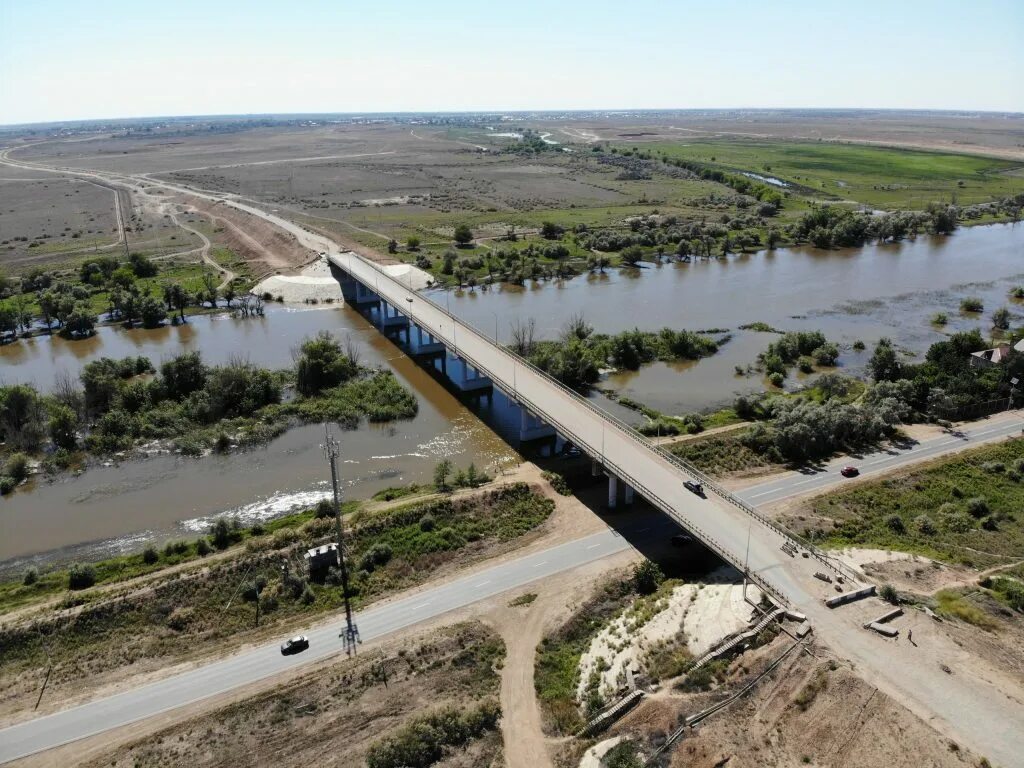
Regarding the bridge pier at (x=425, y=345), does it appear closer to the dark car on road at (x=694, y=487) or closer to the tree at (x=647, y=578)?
the dark car on road at (x=694, y=487)

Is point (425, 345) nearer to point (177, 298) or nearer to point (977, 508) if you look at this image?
point (177, 298)

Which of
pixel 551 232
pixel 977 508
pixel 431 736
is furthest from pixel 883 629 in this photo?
pixel 551 232

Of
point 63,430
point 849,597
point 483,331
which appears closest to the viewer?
point 849,597

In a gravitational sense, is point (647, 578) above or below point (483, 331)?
below

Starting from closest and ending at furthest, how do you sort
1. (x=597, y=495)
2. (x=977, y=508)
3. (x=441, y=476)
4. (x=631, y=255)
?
(x=977, y=508) → (x=597, y=495) → (x=441, y=476) → (x=631, y=255)

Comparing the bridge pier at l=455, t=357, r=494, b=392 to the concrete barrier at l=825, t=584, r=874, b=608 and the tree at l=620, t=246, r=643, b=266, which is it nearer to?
the concrete barrier at l=825, t=584, r=874, b=608

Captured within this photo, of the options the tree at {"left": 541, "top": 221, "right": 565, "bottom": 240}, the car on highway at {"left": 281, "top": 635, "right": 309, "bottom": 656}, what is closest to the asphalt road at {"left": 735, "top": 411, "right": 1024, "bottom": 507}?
the car on highway at {"left": 281, "top": 635, "right": 309, "bottom": 656}

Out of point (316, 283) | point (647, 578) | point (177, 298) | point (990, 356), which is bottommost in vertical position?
point (647, 578)

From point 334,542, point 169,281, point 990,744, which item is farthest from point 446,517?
point 169,281
